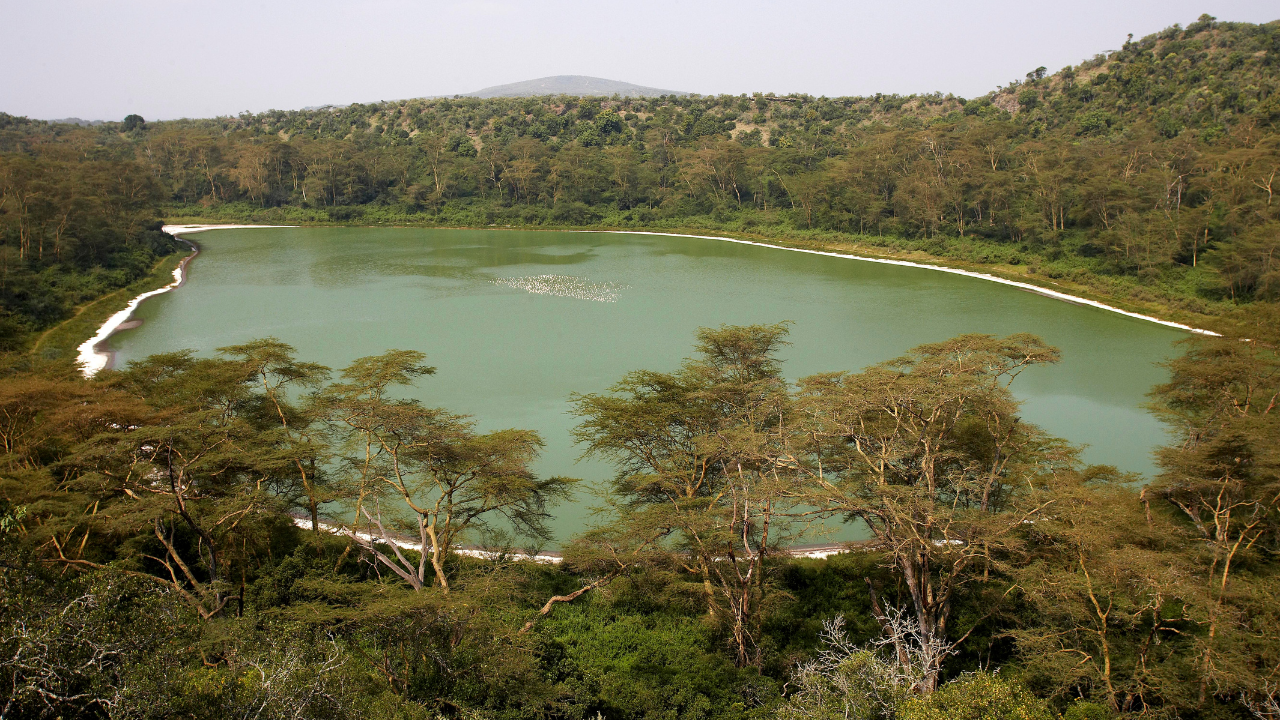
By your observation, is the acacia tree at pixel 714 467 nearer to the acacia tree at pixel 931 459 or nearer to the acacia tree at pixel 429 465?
the acacia tree at pixel 931 459

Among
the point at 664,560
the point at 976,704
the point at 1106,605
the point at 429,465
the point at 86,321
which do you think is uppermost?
the point at 429,465

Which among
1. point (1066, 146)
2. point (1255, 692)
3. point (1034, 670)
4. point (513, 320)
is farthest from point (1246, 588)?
point (1066, 146)

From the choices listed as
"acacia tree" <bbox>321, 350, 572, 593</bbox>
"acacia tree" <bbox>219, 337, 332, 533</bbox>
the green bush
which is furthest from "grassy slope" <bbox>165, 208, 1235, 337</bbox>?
"acacia tree" <bbox>219, 337, 332, 533</bbox>

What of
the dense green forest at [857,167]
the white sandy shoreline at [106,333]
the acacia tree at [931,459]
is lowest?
the white sandy shoreline at [106,333]

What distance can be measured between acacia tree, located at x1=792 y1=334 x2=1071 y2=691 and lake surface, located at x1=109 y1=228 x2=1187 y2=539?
4149mm

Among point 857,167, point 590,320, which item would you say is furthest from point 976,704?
point 857,167

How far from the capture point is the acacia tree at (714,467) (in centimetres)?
782

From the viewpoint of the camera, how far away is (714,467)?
10.3 meters

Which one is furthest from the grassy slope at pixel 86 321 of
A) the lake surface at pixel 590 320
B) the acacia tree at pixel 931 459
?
the acacia tree at pixel 931 459

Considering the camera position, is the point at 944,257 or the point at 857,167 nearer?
the point at 944,257

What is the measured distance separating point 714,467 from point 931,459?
3.14m

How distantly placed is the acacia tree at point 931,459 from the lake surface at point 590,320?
4.15 meters

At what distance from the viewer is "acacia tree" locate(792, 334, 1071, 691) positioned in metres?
7.28

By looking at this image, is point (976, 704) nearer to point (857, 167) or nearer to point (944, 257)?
point (944, 257)
